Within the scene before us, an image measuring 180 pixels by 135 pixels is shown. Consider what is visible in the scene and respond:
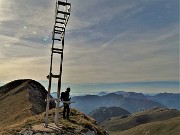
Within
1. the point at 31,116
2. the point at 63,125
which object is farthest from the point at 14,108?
the point at 63,125

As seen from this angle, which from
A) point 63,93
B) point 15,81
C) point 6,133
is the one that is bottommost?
point 6,133

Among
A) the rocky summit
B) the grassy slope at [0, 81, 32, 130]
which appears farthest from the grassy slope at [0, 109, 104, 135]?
the grassy slope at [0, 81, 32, 130]

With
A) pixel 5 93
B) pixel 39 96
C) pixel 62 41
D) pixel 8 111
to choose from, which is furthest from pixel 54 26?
pixel 5 93

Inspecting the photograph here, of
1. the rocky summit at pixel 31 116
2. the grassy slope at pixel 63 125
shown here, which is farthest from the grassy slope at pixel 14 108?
the grassy slope at pixel 63 125

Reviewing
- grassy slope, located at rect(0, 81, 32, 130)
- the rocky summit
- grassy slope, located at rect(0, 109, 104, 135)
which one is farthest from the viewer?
grassy slope, located at rect(0, 81, 32, 130)

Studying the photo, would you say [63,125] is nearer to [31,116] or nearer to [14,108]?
[31,116]

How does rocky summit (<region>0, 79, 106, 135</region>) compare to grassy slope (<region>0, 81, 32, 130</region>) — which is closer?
rocky summit (<region>0, 79, 106, 135</region>)

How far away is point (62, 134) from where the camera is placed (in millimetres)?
23672

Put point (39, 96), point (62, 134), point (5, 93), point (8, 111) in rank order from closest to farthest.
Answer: point (62, 134) < point (8, 111) < point (39, 96) < point (5, 93)

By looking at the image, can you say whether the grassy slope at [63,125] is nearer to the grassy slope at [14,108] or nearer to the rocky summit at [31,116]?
the rocky summit at [31,116]

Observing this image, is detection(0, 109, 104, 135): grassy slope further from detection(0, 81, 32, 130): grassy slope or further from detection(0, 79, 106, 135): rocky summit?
Result: detection(0, 81, 32, 130): grassy slope

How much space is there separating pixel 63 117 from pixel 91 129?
3.88 m

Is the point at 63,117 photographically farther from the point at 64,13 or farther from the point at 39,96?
the point at 39,96

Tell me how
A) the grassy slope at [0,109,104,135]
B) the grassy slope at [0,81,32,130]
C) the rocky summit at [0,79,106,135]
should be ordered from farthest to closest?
1. the grassy slope at [0,81,32,130]
2. the grassy slope at [0,109,104,135]
3. the rocky summit at [0,79,106,135]
